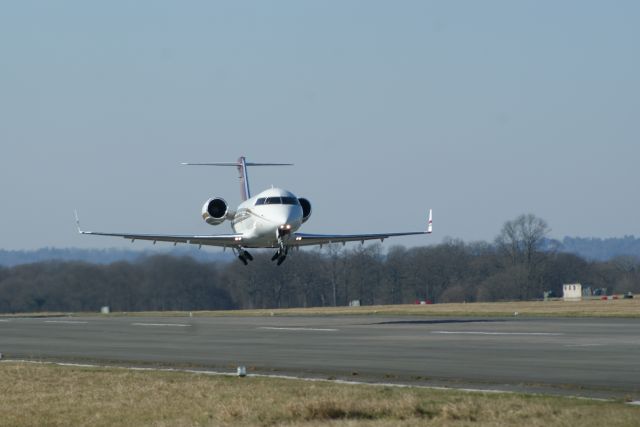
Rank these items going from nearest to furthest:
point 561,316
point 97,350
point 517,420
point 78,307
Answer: point 517,420
point 97,350
point 561,316
point 78,307

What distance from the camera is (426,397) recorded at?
19078 mm

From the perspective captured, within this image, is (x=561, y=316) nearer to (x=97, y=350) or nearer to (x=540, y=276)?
(x=97, y=350)

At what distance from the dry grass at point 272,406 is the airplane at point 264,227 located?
98.7 ft

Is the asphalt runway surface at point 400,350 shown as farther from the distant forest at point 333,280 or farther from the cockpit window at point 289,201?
the distant forest at point 333,280

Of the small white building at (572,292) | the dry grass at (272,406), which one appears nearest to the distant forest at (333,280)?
the small white building at (572,292)

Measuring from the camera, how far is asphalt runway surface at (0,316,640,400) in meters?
22.5

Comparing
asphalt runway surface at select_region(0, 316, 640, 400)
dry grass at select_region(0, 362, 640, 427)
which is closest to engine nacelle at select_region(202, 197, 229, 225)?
asphalt runway surface at select_region(0, 316, 640, 400)

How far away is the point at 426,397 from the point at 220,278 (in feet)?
293

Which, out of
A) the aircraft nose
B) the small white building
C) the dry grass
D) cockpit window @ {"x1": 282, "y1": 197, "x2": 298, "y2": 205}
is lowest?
the dry grass

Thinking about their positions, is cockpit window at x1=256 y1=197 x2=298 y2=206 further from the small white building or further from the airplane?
the small white building

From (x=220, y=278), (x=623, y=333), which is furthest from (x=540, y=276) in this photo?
(x=623, y=333)

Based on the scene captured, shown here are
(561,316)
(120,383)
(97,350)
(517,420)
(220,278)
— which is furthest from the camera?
(220,278)

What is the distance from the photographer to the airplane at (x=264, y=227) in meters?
52.9

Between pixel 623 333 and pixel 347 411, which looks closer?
pixel 347 411
